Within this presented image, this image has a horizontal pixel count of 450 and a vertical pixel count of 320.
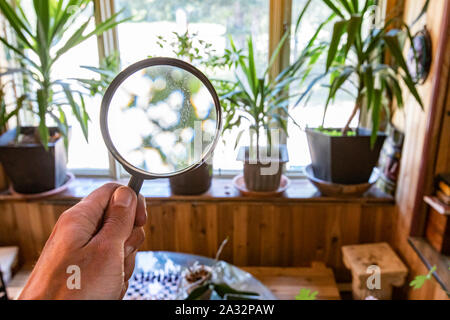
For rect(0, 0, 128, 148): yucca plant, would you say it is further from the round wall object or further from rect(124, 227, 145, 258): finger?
the round wall object

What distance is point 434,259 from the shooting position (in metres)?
1.59

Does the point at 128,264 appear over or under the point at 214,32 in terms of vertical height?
under

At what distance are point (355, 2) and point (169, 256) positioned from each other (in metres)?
1.55

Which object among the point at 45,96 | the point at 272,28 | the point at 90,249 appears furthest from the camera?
the point at 272,28

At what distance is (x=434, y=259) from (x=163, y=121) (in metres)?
1.54

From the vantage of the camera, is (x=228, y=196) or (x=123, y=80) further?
(x=228, y=196)

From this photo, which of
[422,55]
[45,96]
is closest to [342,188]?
[422,55]

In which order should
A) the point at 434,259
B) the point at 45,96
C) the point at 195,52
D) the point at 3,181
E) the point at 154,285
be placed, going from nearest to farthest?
the point at 154,285, the point at 434,259, the point at 45,96, the point at 195,52, the point at 3,181

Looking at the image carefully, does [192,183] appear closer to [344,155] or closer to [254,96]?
[254,96]

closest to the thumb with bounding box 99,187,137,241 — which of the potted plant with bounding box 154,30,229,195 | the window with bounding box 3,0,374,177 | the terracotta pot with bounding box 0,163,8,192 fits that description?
the potted plant with bounding box 154,30,229,195

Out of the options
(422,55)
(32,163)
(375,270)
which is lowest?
(375,270)

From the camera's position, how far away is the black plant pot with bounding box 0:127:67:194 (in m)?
1.87

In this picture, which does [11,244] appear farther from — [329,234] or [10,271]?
A: [329,234]

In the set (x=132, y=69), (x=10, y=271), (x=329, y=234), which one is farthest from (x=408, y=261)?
(x=10, y=271)
